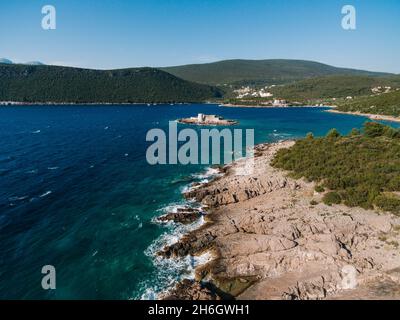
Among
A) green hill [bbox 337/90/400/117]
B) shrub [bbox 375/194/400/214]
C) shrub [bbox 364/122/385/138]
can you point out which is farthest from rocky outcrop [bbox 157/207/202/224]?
green hill [bbox 337/90/400/117]

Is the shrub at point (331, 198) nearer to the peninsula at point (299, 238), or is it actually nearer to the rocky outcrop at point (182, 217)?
the peninsula at point (299, 238)

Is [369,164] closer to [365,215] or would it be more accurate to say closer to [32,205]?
[365,215]

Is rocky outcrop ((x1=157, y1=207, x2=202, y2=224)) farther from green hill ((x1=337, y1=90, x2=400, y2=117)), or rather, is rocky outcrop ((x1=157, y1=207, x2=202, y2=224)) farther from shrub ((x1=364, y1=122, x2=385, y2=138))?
green hill ((x1=337, y1=90, x2=400, y2=117))

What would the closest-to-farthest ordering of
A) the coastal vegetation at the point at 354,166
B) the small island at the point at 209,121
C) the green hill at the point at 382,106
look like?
1. the coastal vegetation at the point at 354,166
2. the small island at the point at 209,121
3. the green hill at the point at 382,106

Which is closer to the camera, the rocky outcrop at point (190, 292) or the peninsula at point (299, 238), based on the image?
the rocky outcrop at point (190, 292)

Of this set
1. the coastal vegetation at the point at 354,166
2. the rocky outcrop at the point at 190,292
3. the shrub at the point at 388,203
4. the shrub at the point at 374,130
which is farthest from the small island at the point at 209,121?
the rocky outcrop at the point at 190,292

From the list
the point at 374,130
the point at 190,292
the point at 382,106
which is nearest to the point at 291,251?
the point at 190,292
